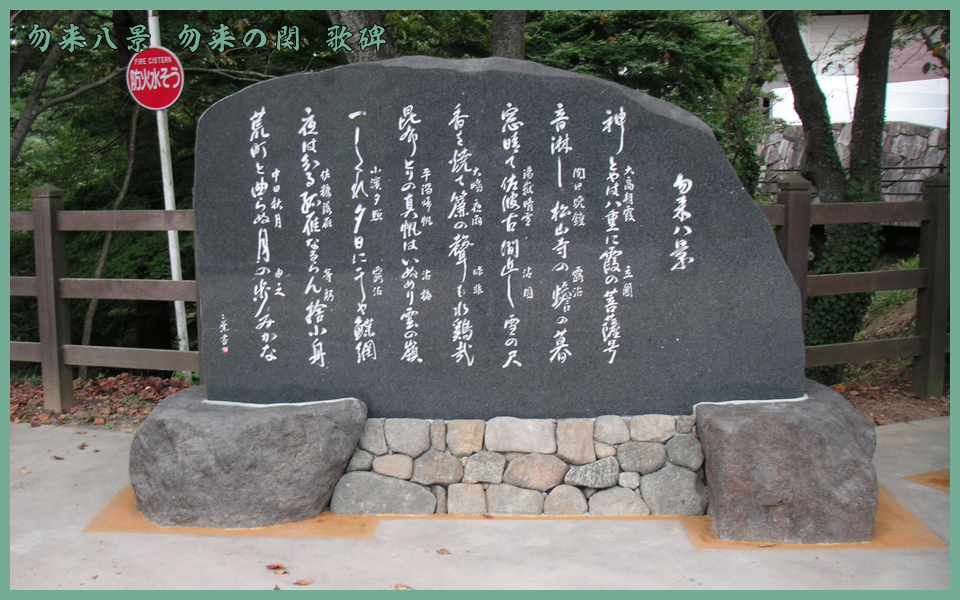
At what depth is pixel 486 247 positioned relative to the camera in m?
4.15

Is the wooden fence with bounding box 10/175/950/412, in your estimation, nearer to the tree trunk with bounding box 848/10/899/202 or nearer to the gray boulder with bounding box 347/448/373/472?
the tree trunk with bounding box 848/10/899/202

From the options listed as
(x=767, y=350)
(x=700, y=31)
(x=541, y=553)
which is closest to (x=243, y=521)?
(x=541, y=553)

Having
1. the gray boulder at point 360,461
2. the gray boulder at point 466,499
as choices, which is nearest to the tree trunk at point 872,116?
the gray boulder at point 466,499

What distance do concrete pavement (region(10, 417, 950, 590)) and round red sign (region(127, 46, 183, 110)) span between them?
3.36 meters

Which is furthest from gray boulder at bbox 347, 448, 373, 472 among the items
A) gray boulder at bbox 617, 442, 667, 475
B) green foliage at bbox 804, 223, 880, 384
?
green foliage at bbox 804, 223, 880, 384

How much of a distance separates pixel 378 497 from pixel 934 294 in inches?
167

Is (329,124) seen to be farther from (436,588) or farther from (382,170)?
(436,588)

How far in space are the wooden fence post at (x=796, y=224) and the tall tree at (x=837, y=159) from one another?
1.52m

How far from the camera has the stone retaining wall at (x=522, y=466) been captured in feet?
13.6

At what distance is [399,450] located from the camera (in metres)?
4.19

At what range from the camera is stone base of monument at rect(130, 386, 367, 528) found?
390 centimetres

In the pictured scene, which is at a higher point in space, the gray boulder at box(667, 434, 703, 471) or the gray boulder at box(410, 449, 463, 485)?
the gray boulder at box(667, 434, 703, 471)

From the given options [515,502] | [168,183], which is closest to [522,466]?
[515,502]

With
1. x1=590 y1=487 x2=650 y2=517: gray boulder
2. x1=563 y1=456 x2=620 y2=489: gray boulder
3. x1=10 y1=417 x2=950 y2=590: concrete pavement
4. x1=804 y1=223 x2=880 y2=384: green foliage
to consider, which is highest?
x1=804 y1=223 x2=880 y2=384: green foliage
